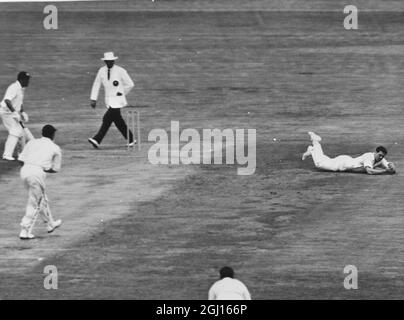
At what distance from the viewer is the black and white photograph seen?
26172 millimetres

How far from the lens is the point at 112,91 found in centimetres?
3606

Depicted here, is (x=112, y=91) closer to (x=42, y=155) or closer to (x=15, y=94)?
(x=15, y=94)

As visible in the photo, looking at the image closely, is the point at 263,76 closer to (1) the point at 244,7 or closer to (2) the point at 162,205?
(1) the point at 244,7

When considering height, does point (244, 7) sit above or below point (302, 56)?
above

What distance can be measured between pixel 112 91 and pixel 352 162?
5.91 metres

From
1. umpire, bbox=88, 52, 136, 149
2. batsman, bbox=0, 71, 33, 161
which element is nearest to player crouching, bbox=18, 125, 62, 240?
batsman, bbox=0, 71, 33, 161

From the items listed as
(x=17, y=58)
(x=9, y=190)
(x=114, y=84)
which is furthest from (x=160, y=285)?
(x=17, y=58)

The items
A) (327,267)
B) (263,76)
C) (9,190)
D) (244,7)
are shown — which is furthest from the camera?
(244,7)

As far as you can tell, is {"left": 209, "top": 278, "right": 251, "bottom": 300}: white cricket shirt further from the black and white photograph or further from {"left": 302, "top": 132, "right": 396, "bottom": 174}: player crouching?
{"left": 302, "top": 132, "right": 396, "bottom": 174}: player crouching

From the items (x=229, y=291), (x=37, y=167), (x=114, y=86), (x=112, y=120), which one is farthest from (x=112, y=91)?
(x=229, y=291)

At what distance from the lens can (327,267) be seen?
86.8 ft
